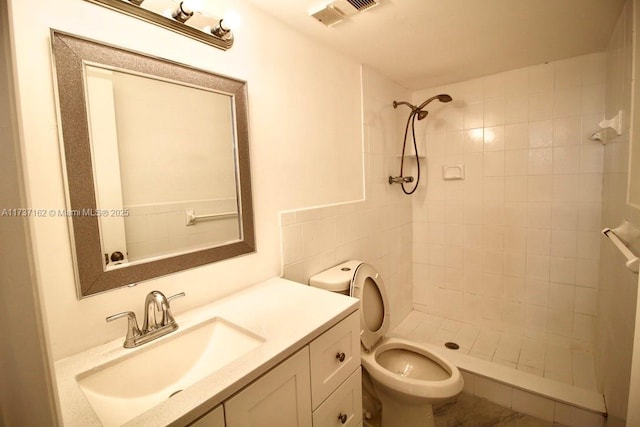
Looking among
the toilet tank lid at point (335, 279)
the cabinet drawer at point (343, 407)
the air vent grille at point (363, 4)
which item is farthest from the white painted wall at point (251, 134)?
the cabinet drawer at point (343, 407)

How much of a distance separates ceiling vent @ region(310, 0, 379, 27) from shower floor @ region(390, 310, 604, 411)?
1.88m

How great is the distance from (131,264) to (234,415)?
1.87 ft

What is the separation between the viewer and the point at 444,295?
261 cm

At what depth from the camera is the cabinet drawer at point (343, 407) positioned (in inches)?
38.3

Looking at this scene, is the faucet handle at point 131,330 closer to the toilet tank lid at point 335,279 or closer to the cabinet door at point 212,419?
the cabinet door at point 212,419

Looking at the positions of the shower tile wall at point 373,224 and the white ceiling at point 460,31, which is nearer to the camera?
the white ceiling at point 460,31

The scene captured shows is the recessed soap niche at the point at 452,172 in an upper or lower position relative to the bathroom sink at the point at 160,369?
upper

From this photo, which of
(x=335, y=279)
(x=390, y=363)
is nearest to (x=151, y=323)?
(x=335, y=279)

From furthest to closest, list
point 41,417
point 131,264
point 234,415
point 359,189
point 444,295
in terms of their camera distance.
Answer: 1. point 444,295
2. point 359,189
3. point 131,264
4. point 234,415
5. point 41,417

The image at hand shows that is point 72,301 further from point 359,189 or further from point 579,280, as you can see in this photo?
point 579,280

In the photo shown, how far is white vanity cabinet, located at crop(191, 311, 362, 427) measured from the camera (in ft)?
2.35

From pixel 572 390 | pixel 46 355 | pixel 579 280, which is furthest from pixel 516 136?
pixel 46 355

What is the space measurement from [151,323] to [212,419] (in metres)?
0.41

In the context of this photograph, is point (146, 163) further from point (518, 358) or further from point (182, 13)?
point (518, 358)
